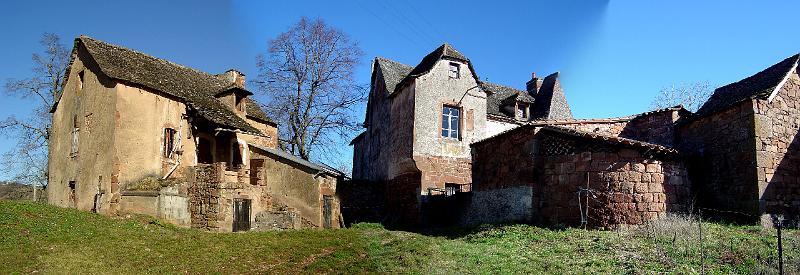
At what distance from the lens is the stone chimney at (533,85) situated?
33334 mm

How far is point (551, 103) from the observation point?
3072 centimetres

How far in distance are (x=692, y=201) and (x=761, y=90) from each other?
4.30 metres

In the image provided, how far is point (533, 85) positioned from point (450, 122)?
10.7 metres

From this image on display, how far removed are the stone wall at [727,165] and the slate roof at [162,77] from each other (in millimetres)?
16898

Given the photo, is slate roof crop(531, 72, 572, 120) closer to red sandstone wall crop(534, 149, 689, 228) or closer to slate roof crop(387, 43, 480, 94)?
slate roof crop(387, 43, 480, 94)

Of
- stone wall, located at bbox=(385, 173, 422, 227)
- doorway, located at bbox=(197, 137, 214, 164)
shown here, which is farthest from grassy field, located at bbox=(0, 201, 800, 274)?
doorway, located at bbox=(197, 137, 214, 164)

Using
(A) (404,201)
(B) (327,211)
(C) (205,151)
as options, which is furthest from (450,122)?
(C) (205,151)

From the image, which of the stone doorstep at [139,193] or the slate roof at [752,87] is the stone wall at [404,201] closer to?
the stone doorstep at [139,193]

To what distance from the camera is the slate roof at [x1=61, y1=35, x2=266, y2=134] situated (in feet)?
68.5

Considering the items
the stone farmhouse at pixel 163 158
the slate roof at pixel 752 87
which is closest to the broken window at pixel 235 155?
the stone farmhouse at pixel 163 158

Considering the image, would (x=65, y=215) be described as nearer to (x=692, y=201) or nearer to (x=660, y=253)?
(x=660, y=253)

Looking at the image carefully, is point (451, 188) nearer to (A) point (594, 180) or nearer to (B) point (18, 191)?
(A) point (594, 180)

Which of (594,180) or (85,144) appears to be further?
(85,144)

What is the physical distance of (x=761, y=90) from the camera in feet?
55.1
